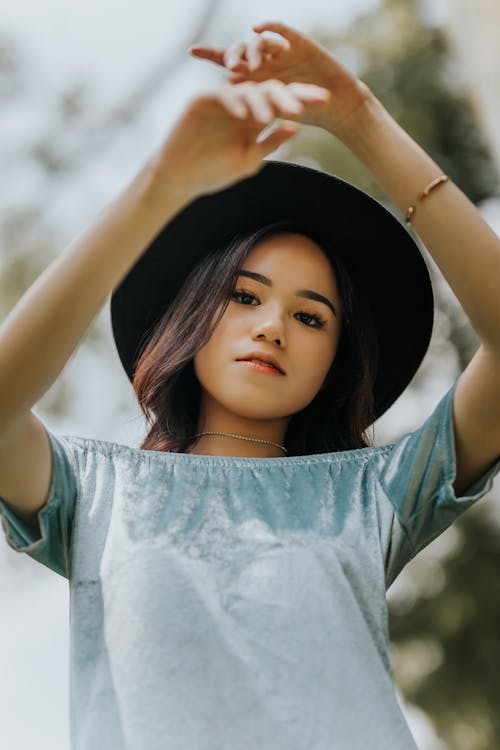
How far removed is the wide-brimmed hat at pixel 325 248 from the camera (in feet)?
6.05

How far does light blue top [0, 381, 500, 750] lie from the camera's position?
4.59 feet

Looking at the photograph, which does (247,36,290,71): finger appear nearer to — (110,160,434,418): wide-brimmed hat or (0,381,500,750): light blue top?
(110,160,434,418): wide-brimmed hat

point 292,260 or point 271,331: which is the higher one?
point 292,260

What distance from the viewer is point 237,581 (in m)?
1.50

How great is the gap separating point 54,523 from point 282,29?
2.47ft

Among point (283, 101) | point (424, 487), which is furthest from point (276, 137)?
point (424, 487)

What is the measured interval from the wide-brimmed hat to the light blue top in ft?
0.96

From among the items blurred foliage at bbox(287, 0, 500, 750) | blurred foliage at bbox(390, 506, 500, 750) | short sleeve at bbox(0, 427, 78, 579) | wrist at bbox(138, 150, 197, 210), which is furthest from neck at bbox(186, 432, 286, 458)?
blurred foliage at bbox(390, 506, 500, 750)

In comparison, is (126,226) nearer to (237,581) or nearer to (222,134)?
(222,134)

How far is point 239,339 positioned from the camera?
1.70 metres

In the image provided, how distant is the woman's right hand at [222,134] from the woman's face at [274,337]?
0.42 m

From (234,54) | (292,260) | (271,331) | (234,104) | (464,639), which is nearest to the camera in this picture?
(234,104)

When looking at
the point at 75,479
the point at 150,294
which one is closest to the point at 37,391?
the point at 75,479

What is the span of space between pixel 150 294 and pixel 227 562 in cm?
58
